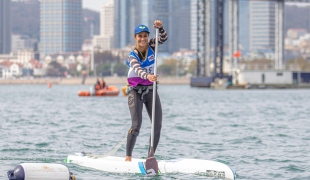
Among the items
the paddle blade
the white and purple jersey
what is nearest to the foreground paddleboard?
the paddle blade

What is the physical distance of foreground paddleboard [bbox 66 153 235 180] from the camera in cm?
1269

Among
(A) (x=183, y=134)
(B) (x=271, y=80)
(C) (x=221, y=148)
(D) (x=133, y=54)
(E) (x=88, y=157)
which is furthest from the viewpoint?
(B) (x=271, y=80)

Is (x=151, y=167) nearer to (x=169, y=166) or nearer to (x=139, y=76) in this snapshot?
(x=169, y=166)

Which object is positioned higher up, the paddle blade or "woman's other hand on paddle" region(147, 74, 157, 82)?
"woman's other hand on paddle" region(147, 74, 157, 82)

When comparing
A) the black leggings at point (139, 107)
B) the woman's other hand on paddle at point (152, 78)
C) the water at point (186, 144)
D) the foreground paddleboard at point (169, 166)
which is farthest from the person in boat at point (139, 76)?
the water at point (186, 144)

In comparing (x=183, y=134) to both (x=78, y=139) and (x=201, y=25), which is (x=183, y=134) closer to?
(x=78, y=139)

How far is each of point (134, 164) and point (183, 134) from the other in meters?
9.52

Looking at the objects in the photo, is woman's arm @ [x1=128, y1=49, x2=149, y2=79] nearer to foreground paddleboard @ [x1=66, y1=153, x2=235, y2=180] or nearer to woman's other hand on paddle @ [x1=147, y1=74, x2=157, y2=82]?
woman's other hand on paddle @ [x1=147, y1=74, x2=157, y2=82]

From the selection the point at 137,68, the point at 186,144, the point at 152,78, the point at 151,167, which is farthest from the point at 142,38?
the point at 186,144

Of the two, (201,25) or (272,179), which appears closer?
(272,179)

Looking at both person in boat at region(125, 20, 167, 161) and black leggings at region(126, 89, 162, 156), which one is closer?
person in boat at region(125, 20, 167, 161)

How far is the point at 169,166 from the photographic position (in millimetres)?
13070

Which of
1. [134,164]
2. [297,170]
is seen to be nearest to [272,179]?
[297,170]

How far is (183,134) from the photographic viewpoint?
2267 centimetres
